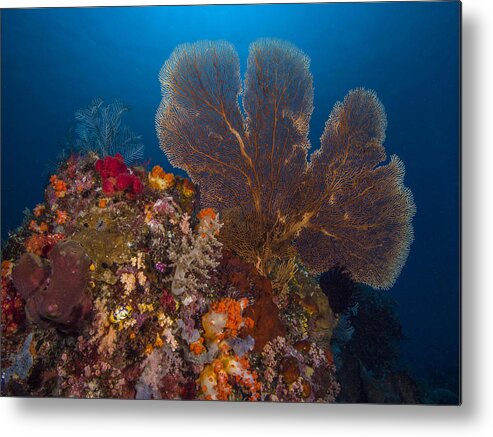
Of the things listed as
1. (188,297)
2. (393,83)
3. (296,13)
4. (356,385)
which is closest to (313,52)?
(296,13)

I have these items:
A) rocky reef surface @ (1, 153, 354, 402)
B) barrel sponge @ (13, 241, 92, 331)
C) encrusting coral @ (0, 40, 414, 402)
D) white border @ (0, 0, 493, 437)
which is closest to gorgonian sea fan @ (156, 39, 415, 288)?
encrusting coral @ (0, 40, 414, 402)

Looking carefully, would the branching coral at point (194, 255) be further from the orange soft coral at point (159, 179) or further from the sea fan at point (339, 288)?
the sea fan at point (339, 288)

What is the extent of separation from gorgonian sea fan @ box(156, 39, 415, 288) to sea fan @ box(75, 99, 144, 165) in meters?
0.29

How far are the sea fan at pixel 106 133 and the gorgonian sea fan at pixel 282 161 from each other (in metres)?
0.29

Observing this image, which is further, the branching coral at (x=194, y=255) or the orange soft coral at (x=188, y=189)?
the orange soft coral at (x=188, y=189)

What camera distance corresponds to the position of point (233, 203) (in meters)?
2.93

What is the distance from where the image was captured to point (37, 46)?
2.94m

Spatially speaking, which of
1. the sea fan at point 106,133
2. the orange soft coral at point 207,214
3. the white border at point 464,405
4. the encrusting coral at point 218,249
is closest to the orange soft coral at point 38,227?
the encrusting coral at point 218,249

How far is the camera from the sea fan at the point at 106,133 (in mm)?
2955

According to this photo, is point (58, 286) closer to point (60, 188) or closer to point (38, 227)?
point (38, 227)

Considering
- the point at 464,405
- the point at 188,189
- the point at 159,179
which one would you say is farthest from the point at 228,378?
the point at 464,405

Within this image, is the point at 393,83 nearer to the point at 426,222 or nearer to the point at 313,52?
the point at 313,52

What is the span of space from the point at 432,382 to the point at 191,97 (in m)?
3.08

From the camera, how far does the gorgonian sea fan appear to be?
2.88 meters
